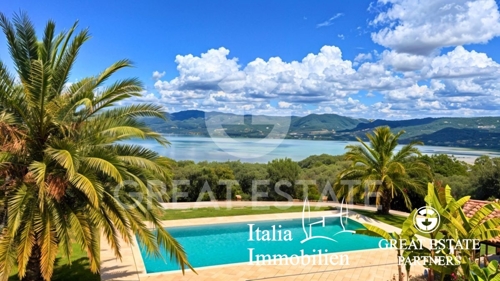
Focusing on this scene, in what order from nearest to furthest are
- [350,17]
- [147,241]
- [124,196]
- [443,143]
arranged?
[147,241], [124,196], [350,17], [443,143]

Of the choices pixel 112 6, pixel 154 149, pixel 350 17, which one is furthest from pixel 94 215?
pixel 350 17

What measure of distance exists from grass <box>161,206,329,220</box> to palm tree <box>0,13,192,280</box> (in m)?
9.56

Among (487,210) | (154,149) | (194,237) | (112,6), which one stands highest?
(112,6)

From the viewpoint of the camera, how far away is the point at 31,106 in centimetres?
585

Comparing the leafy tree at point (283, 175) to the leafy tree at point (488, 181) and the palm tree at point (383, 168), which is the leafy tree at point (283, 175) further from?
the leafy tree at point (488, 181)

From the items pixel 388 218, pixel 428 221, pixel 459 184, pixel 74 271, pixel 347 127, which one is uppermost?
pixel 347 127

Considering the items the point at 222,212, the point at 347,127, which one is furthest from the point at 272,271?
the point at 347,127

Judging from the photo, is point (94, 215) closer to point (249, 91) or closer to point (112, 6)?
point (112, 6)

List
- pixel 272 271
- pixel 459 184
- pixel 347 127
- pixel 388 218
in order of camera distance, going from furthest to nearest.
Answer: pixel 347 127, pixel 459 184, pixel 388 218, pixel 272 271

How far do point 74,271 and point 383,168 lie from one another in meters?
14.1

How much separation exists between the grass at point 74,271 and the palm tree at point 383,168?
40.5ft

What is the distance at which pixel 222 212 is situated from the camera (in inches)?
672

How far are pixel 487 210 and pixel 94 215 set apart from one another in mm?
7875

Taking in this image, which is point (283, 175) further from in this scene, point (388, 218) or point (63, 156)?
point (63, 156)
